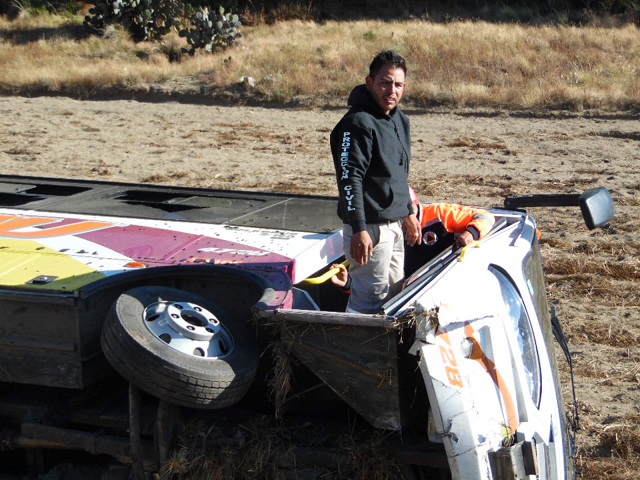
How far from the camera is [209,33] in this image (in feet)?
76.6

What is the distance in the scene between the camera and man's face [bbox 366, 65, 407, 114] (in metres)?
4.40

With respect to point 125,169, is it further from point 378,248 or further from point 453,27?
point 453,27

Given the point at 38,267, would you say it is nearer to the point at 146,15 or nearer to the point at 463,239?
the point at 463,239

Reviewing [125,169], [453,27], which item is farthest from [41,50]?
[125,169]

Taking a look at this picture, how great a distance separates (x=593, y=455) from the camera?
17.3 feet

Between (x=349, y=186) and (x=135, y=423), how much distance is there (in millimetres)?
1366

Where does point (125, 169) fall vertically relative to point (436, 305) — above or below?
below

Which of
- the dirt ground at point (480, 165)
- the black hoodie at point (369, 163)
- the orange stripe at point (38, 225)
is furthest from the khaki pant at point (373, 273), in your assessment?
the dirt ground at point (480, 165)

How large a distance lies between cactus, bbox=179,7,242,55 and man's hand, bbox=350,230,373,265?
19.8 meters

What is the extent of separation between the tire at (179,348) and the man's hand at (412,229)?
3.93 ft

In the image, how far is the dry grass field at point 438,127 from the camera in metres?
7.67

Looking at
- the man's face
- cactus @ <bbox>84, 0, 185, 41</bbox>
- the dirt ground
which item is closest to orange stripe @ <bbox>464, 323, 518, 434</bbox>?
the man's face

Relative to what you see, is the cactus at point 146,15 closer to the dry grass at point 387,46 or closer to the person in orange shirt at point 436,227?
the dry grass at point 387,46

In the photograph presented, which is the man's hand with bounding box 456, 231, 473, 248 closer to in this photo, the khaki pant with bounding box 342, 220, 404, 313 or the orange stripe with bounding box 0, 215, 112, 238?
the khaki pant with bounding box 342, 220, 404, 313
